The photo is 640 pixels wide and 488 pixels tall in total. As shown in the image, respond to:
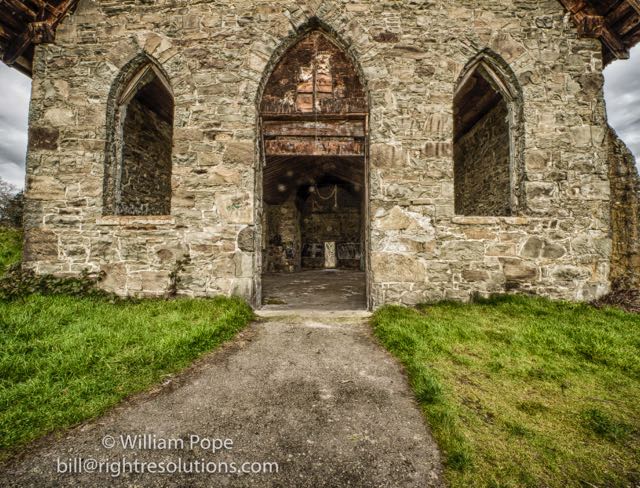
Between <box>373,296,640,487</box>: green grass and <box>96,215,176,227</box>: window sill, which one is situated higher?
<box>96,215,176,227</box>: window sill

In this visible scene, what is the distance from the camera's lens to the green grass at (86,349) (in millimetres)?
2252

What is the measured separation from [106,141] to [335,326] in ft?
16.7

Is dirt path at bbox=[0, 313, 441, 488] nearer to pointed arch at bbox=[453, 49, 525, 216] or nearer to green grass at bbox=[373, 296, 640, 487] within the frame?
green grass at bbox=[373, 296, 640, 487]

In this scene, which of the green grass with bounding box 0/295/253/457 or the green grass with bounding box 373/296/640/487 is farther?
the green grass with bounding box 0/295/253/457

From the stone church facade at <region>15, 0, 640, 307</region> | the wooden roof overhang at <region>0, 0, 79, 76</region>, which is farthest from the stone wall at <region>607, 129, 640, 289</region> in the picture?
the wooden roof overhang at <region>0, 0, 79, 76</region>

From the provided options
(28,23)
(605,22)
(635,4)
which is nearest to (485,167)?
(605,22)

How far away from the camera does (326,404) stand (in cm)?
248

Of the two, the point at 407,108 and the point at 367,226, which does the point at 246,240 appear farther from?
the point at 407,108

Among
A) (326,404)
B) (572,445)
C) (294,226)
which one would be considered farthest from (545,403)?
(294,226)

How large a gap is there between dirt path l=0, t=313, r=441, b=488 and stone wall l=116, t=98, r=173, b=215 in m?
4.55

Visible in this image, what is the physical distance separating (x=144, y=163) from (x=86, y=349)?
5473mm

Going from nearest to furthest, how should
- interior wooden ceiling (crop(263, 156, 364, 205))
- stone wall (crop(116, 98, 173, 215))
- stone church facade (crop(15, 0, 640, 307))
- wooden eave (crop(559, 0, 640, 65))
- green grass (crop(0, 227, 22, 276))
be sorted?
stone church facade (crop(15, 0, 640, 307)) → wooden eave (crop(559, 0, 640, 65)) → green grass (crop(0, 227, 22, 276)) → stone wall (crop(116, 98, 173, 215)) → interior wooden ceiling (crop(263, 156, 364, 205))

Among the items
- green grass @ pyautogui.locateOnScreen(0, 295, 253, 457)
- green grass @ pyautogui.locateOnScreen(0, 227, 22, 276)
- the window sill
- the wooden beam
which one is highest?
the wooden beam

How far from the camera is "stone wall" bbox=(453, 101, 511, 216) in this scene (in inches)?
288
